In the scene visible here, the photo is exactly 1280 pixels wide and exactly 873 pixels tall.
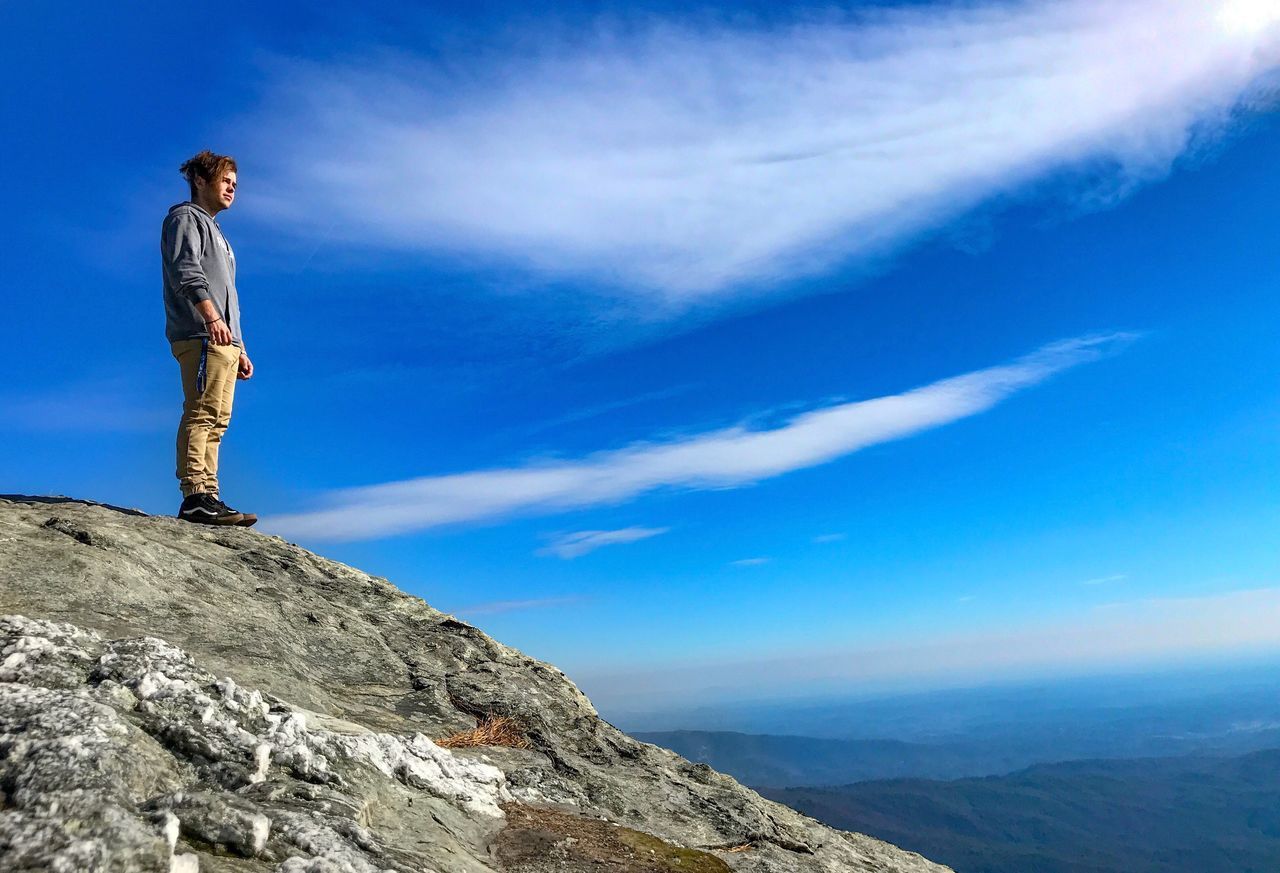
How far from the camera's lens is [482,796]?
794 centimetres

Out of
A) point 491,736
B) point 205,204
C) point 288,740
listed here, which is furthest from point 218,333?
point 288,740

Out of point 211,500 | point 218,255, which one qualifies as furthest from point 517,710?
point 218,255

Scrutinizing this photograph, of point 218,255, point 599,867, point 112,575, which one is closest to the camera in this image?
point 599,867

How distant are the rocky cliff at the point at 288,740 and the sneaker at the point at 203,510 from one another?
1.18ft

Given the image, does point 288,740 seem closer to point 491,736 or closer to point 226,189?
point 491,736

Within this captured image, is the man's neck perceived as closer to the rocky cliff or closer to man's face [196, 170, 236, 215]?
man's face [196, 170, 236, 215]

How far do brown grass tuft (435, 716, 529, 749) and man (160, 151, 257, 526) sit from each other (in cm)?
676

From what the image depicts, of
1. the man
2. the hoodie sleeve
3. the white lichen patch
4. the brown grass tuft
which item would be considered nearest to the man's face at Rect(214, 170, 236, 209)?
the man

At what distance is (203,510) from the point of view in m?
13.2

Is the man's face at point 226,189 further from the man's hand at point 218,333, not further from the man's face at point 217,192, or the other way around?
the man's hand at point 218,333

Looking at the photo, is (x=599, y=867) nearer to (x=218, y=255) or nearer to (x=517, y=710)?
(x=517, y=710)

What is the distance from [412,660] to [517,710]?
2.04 metres

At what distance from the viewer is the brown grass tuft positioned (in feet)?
A: 30.9

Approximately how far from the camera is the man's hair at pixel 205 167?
12891 mm
